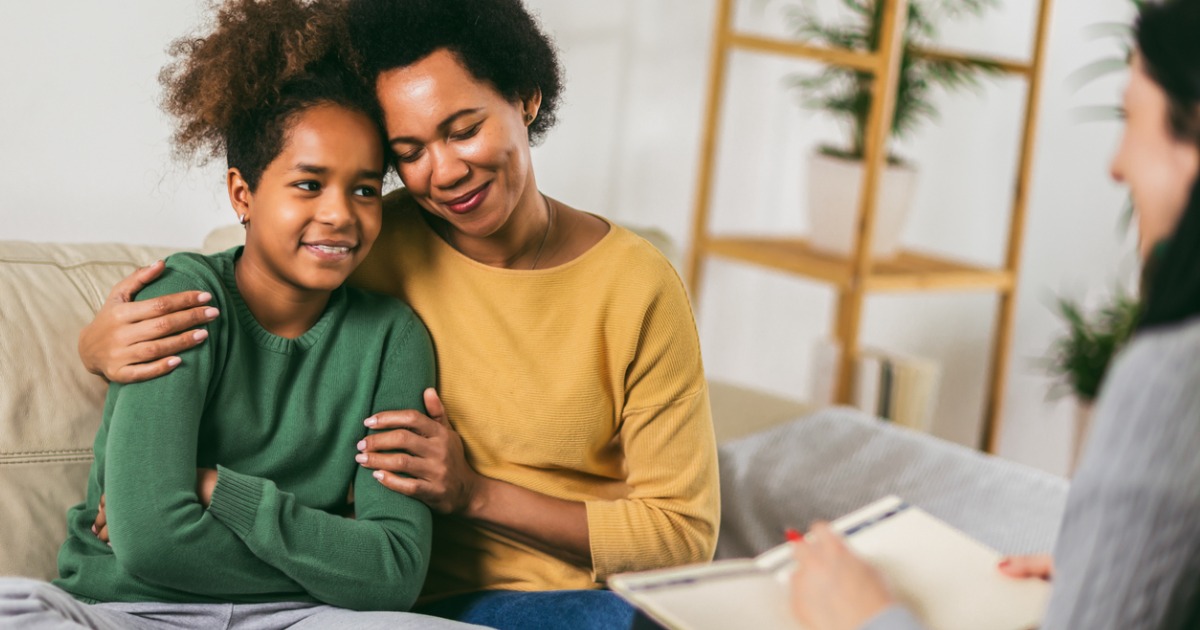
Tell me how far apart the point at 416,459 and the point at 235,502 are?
199mm

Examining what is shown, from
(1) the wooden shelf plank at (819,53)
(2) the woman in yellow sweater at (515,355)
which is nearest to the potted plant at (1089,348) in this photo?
(1) the wooden shelf plank at (819,53)

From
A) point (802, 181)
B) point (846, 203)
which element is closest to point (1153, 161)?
point (846, 203)

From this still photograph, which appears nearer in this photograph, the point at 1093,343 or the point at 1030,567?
the point at 1030,567

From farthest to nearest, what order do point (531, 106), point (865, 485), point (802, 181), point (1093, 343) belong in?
point (802, 181) → point (1093, 343) → point (865, 485) → point (531, 106)

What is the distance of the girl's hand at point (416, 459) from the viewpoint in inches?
52.5

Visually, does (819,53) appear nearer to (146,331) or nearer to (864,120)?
(864,120)

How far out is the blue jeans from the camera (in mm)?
1381

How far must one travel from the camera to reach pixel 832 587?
982mm

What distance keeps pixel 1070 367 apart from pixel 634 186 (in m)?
1.20

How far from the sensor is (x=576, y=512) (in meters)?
1.42

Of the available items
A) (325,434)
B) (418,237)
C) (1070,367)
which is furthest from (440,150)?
(1070,367)

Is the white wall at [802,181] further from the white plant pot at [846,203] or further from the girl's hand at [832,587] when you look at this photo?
the girl's hand at [832,587]

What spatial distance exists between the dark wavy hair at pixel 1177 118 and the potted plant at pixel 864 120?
6.38 feet

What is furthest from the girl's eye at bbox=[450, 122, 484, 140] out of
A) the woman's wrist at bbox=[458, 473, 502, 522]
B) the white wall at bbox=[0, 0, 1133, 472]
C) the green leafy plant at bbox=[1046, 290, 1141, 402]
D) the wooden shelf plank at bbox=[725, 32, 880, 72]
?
the green leafy plant at bbox=[1046, 290, 1141, 402]
